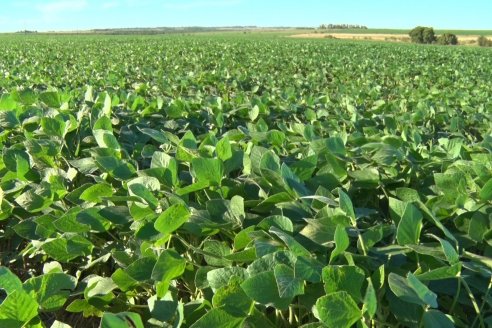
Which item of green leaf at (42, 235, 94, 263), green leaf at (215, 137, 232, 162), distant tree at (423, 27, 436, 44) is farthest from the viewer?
distant tree at (423, 27, 436, 44)

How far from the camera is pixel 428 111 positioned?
4562 mm

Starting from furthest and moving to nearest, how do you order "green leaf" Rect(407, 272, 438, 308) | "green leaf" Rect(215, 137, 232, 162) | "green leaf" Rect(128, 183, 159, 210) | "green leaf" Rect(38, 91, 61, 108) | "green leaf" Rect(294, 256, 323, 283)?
"green leaf" Rect(38, 91, 61, 108) → "green leaf" Rect(215, 137, 232, 162) → "green leaf" Rect(128, 183, 159, 210) → "green leaf" Rect(294, 256, 323, 283) → "green leaf" Rect(407, 272, 438, 308)

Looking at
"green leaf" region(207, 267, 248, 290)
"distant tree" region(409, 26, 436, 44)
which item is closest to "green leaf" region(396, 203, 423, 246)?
"green leaf" region(207, 267, 248, 290)

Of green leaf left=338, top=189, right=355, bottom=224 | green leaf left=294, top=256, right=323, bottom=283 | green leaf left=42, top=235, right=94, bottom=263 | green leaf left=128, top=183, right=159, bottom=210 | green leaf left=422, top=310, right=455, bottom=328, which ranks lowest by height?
green leaf left=42, top=235, right=94, bottom=263

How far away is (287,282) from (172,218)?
38cm

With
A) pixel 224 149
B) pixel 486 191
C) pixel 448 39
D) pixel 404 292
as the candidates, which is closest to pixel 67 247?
pixel 224 149

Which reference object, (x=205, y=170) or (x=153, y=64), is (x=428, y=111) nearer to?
(x=205, y=170)

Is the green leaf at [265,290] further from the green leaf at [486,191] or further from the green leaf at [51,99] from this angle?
the green leaf at [51,99]

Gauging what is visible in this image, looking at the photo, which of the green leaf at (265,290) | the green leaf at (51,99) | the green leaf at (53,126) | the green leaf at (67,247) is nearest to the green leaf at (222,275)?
the green leaf at (265,290)

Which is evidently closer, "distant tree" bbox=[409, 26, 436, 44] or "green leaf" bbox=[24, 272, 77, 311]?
"green leaf" bbox=[24, 272, 77, 311]

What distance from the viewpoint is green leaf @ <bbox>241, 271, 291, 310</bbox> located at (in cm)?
104

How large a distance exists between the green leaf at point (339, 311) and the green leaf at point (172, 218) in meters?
0.47

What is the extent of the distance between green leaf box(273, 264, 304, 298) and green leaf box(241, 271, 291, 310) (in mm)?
42

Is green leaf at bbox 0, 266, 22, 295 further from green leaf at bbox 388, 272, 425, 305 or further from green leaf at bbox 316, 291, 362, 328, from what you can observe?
green leaf at bbox 388, 272, 425, 305
